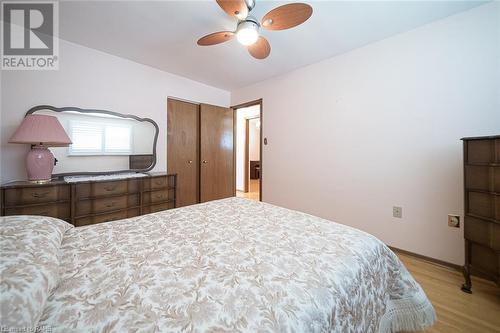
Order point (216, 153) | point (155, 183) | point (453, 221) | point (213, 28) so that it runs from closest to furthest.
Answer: point (453, 221) → point (213, 28) → point (155, 183) → point (216, 153)

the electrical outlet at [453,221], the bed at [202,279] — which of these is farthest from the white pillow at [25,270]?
the electrical outlet at [453,221]

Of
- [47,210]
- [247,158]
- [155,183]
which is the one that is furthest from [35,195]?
[247,158]

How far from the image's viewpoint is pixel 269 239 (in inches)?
39.7

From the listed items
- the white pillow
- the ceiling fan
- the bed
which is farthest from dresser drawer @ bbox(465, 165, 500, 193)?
the white pillow

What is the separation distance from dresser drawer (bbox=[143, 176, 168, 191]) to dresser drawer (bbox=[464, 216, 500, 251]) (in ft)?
9.87

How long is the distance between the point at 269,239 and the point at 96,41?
2.81m

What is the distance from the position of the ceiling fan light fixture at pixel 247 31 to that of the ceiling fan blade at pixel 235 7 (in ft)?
0.21

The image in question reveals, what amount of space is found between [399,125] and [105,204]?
3262mm

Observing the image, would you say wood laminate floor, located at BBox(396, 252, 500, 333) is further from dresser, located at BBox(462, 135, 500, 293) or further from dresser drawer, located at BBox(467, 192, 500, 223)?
dresser drawer, located at BBox(467, 192, 500, 223)

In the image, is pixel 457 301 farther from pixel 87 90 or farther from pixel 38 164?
pixel 87 90

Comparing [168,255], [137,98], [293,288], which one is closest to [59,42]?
[137,98]

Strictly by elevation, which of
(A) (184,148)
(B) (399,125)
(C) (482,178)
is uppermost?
(B) (399,125)

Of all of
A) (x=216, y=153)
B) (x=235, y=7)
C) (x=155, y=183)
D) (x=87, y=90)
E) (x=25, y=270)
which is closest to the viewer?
(x=25, y=270)

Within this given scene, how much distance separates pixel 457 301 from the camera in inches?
54.7
